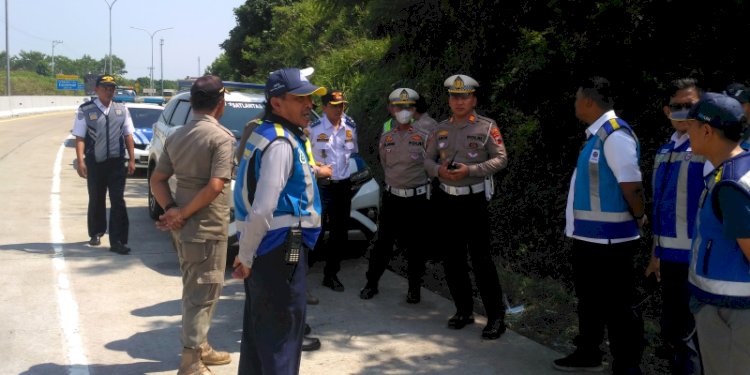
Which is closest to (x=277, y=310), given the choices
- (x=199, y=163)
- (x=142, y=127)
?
(x=199, y=163)

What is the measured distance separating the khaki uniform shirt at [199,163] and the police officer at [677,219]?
2.58 metres

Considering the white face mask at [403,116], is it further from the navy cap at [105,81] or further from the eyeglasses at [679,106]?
the navy cap at [105,81]

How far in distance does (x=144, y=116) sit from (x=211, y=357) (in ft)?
44.7

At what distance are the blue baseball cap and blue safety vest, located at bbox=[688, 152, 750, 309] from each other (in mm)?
1897

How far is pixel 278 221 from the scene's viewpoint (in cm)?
351

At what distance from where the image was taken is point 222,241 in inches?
173

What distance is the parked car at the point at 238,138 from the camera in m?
6.99

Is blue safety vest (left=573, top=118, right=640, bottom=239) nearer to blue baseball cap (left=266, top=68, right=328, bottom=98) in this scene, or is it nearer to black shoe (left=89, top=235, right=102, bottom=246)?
blue baseball cap (left=266, top=68, right=328, bottom=98)

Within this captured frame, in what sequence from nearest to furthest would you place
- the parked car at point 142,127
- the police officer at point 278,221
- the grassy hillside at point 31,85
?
the police officer at point 278,221 → the parked car at point 142,127 → the grassy hillside at point 31,85

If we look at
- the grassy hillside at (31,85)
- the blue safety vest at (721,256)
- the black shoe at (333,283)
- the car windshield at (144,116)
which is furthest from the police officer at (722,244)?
the grassy hillside at (31,85)

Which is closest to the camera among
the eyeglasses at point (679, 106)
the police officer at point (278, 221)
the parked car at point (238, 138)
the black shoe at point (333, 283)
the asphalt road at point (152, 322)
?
the police officer at point (278, 221)

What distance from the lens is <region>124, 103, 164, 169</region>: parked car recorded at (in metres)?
15.1

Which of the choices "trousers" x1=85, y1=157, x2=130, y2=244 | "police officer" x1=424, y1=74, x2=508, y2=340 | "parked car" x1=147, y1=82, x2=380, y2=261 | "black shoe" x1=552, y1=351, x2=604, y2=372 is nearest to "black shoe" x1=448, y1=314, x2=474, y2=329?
"police officer" x1=424, y1=74, x2=508, y2=340

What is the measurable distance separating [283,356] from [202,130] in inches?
59.7
